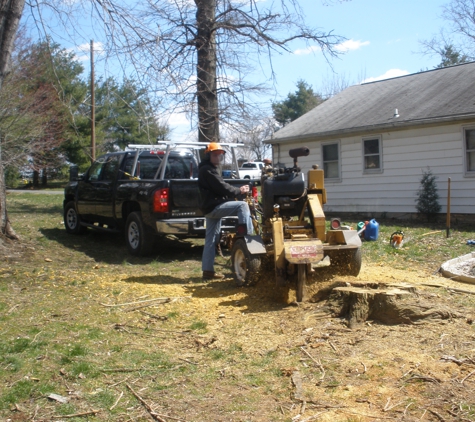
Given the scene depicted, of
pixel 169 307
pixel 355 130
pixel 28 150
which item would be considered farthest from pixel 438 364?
pixel 28 150

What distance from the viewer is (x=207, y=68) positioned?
13977mm

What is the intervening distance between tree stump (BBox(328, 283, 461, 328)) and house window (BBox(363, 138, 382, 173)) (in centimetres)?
1104

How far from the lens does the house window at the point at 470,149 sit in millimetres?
14148

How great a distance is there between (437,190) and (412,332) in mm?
10403

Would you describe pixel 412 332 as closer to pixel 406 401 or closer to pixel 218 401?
pixel 406 401

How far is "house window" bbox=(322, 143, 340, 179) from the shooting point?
17.6 m

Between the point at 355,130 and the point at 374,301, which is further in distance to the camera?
the point at 355,130

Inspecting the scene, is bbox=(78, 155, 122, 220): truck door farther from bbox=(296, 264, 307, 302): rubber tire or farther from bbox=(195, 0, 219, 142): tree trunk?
bbox=(296, 264, 307, 302): rubber tire

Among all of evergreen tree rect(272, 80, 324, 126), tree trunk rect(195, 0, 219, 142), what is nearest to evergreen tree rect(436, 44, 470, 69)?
evergreen tree rect(272, 80, 324, 126)

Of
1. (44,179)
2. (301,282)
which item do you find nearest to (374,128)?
(301,282)

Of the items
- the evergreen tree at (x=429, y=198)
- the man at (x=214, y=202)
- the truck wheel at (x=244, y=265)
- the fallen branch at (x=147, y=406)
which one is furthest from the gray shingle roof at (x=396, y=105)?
the fallen branch at (x=147, y=406)

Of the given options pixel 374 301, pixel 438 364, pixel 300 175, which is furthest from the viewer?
pixel 300 175

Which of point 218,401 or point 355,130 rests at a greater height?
point 355,130

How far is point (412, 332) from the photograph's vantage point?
16.9 ft
